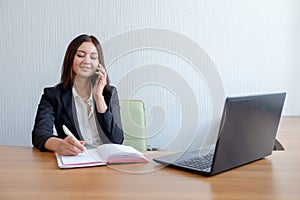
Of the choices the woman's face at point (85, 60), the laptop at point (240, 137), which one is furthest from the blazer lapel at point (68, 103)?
the laptop at point (240, 137)

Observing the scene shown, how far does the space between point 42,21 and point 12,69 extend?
366 mm

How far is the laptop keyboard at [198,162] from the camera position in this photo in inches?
40.1

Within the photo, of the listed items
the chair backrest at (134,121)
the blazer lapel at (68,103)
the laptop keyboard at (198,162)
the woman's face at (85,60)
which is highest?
the woman's face at (85,60)

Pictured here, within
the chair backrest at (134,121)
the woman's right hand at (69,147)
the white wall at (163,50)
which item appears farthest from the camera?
the white wall at (163,50)

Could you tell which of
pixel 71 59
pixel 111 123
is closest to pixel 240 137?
pixel 111 123

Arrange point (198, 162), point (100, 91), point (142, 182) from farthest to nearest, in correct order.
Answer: point (100, 91), point (198, 162), point (142, 182)

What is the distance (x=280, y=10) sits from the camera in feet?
7.30

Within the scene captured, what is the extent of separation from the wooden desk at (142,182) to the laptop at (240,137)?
0.03 meters

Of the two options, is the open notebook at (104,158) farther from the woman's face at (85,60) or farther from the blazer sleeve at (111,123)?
the woman's face at (85,60)

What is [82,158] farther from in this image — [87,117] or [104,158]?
[87,117]

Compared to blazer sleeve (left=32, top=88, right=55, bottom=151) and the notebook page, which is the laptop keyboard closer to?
the notebook page

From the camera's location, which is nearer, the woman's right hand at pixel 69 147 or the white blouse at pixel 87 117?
the woman's right hand at pixel 69 147

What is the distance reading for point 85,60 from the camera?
165 cm

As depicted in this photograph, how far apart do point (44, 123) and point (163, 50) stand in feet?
3.41
